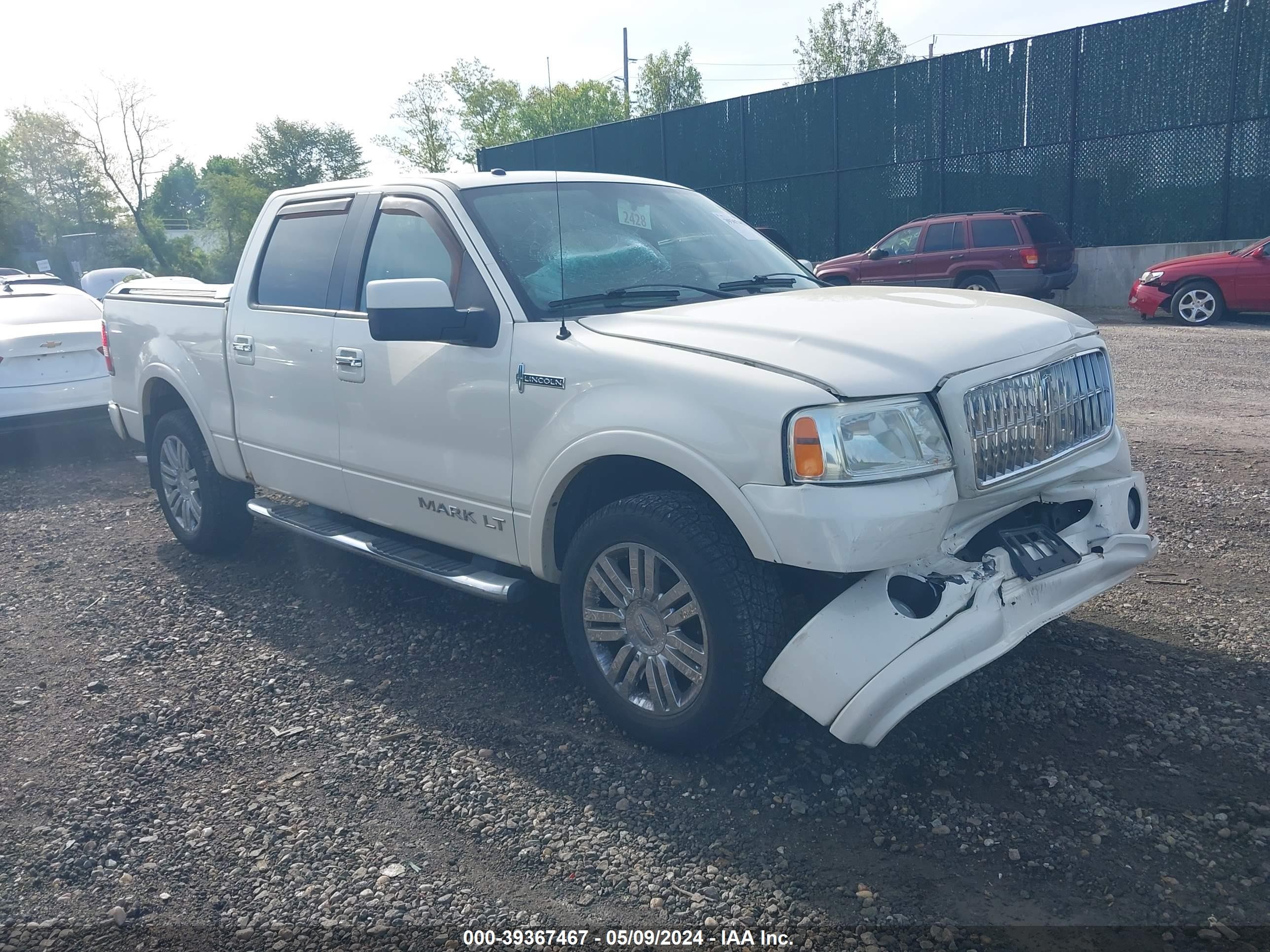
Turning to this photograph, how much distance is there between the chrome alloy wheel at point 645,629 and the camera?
3.35 meters

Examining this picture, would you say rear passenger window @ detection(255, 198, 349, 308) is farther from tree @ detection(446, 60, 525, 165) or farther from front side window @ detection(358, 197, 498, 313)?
tree @ detection(446, 60, 525, 165)

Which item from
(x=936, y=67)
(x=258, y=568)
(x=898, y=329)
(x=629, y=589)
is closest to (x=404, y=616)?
(x=258, y=568)

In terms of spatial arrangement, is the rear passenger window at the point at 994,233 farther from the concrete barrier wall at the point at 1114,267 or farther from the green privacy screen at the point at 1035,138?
the green privacy screen at the point at 1035,138

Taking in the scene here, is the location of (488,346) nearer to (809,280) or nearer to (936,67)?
(809,280)

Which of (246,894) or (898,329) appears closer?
(246,894)

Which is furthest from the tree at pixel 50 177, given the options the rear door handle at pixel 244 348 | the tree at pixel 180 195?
the rear door handle at pixel 244 348

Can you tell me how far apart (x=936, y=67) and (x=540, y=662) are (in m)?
20.3

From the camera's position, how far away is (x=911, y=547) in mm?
2990

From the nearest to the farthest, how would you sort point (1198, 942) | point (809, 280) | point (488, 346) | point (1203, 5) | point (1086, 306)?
point (1198, 942)
point (488, 346)
point (809, 280)
point (1203, 5)
point (1086, 306)

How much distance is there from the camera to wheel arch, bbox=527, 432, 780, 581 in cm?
311

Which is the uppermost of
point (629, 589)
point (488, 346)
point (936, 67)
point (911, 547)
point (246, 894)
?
point (936, 67)

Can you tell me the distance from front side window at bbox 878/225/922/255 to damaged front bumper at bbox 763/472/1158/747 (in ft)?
53.0

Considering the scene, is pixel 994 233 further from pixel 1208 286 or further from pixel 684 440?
pixel 684 440

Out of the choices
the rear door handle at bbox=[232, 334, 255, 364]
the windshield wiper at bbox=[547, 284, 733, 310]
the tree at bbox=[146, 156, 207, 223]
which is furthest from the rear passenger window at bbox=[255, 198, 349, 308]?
the tree at bbox=[146, 156, 207, 223]
